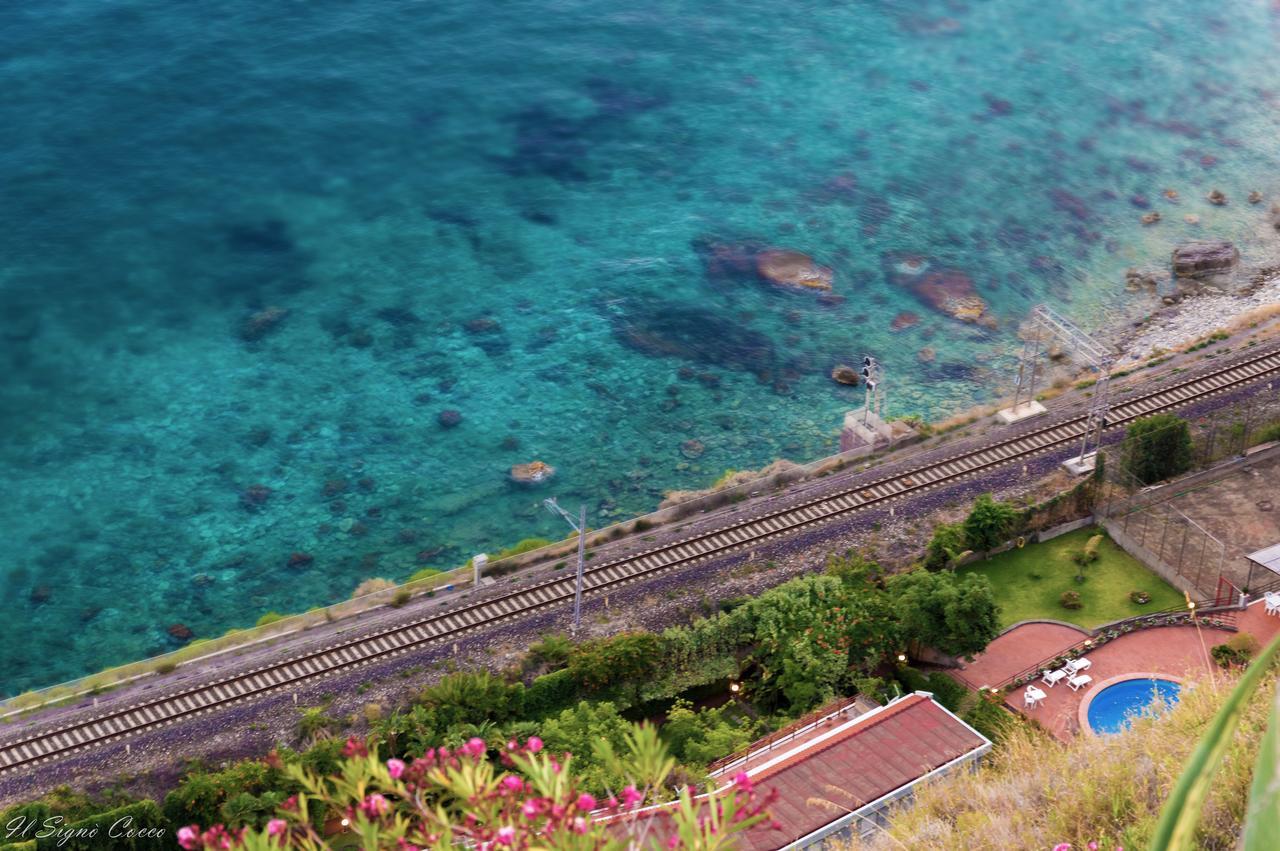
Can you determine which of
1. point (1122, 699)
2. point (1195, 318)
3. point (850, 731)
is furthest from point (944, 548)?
point (1195, 318)

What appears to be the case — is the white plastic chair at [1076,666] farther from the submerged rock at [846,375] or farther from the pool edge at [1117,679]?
the submerged rock at [846,375]

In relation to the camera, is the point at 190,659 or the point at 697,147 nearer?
the point at 190,659

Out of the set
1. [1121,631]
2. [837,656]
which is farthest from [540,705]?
[1121,631]

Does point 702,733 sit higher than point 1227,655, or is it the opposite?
point 1227,655

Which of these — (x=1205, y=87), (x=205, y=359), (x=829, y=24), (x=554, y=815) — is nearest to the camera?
(x=554, y=815)

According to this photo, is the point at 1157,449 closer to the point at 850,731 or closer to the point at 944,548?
the point at 944,548

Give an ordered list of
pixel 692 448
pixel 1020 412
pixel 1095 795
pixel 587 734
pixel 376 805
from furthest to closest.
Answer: pixel 692 448 → pixel 1020 412 → pixel 587 734 → pixel 1095 795 → pixel 376 805

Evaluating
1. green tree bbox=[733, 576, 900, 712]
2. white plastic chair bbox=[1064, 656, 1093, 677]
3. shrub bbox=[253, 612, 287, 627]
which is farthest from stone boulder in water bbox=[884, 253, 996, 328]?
shrub bbox=[253, 612, 287, 627]

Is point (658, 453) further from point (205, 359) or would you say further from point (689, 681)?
point (205, 359)
